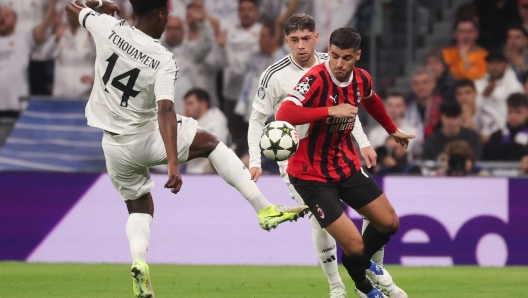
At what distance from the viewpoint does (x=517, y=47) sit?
12.6 m

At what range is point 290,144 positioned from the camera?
6.24 metres

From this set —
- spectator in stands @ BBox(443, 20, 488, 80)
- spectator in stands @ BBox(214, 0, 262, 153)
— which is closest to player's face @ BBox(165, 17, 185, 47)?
spectator in stands @ BBox(214, 0, 262, 153)

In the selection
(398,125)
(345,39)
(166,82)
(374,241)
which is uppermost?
(345,39)

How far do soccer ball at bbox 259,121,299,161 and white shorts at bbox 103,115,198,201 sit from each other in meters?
0.63

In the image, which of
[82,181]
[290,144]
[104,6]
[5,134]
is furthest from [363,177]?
[5,134]

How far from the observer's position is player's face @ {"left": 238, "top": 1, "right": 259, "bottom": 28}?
41.6 feet

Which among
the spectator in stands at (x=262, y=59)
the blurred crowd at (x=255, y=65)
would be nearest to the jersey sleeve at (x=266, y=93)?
the blurred crowd at (x=255, y=65)

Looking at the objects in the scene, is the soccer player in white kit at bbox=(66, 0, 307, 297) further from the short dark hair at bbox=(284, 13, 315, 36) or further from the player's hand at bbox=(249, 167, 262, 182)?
the short dark hair at bbox=(284, 13, 315, 36)

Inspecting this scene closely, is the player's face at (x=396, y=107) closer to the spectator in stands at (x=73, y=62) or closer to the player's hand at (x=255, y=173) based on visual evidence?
the spectator in stands at (x=73, y=62)

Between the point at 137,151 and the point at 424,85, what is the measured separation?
22.1ft

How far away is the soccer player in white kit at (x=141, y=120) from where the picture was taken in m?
6.07

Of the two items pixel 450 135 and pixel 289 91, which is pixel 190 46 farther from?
pixel 289 91

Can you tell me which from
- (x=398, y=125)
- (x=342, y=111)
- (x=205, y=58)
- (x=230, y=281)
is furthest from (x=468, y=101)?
(x=342, y=111)

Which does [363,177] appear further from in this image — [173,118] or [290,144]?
[173,118]
